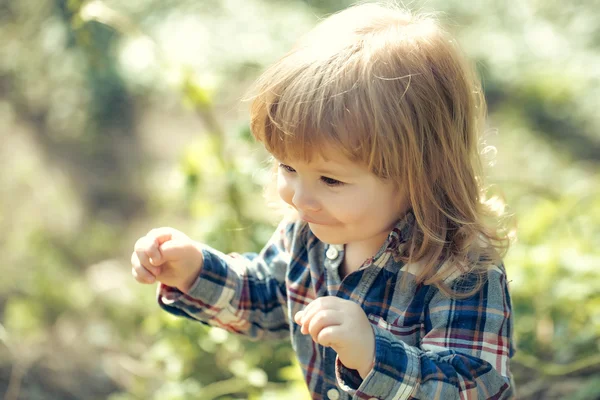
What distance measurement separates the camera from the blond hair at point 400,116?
4.33 feet

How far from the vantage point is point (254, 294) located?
1.71 meters

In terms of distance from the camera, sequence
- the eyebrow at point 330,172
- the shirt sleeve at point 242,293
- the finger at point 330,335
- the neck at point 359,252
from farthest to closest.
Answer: the shirt sleeve at point 242,293, the neck at point 359,252, the eyebrow at point 330,172, the finger at point 330,335

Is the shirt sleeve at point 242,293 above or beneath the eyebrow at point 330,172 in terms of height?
beneath

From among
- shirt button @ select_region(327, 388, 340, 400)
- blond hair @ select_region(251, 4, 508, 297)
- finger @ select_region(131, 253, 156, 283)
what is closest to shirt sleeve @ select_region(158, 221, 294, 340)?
finger @ select_region(131, 253, 156, 283)

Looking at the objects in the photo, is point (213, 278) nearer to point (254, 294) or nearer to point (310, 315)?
point (254, 294)

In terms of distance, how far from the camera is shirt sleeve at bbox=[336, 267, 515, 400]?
1292mm

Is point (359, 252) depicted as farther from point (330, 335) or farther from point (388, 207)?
point (330, 335)

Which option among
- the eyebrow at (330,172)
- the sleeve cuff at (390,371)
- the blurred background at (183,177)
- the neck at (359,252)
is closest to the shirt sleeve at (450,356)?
the sleeve cuff at (390,371)

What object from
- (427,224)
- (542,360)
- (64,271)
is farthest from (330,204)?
(64,271)

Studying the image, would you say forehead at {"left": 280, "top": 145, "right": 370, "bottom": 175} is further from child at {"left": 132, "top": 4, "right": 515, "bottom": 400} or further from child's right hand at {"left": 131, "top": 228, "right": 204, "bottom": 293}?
child's right hand at {"left": 131, "top": 228, "right": 204, "bottom": 293}

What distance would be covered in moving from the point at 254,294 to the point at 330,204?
432 mm

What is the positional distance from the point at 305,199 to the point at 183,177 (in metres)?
1.07

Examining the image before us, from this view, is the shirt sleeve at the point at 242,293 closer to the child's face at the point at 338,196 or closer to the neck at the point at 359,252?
the neck at the point at 359,252

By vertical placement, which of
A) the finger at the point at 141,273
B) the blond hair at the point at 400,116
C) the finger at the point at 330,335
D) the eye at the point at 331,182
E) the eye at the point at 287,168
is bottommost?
the finger at the point at 330,335
